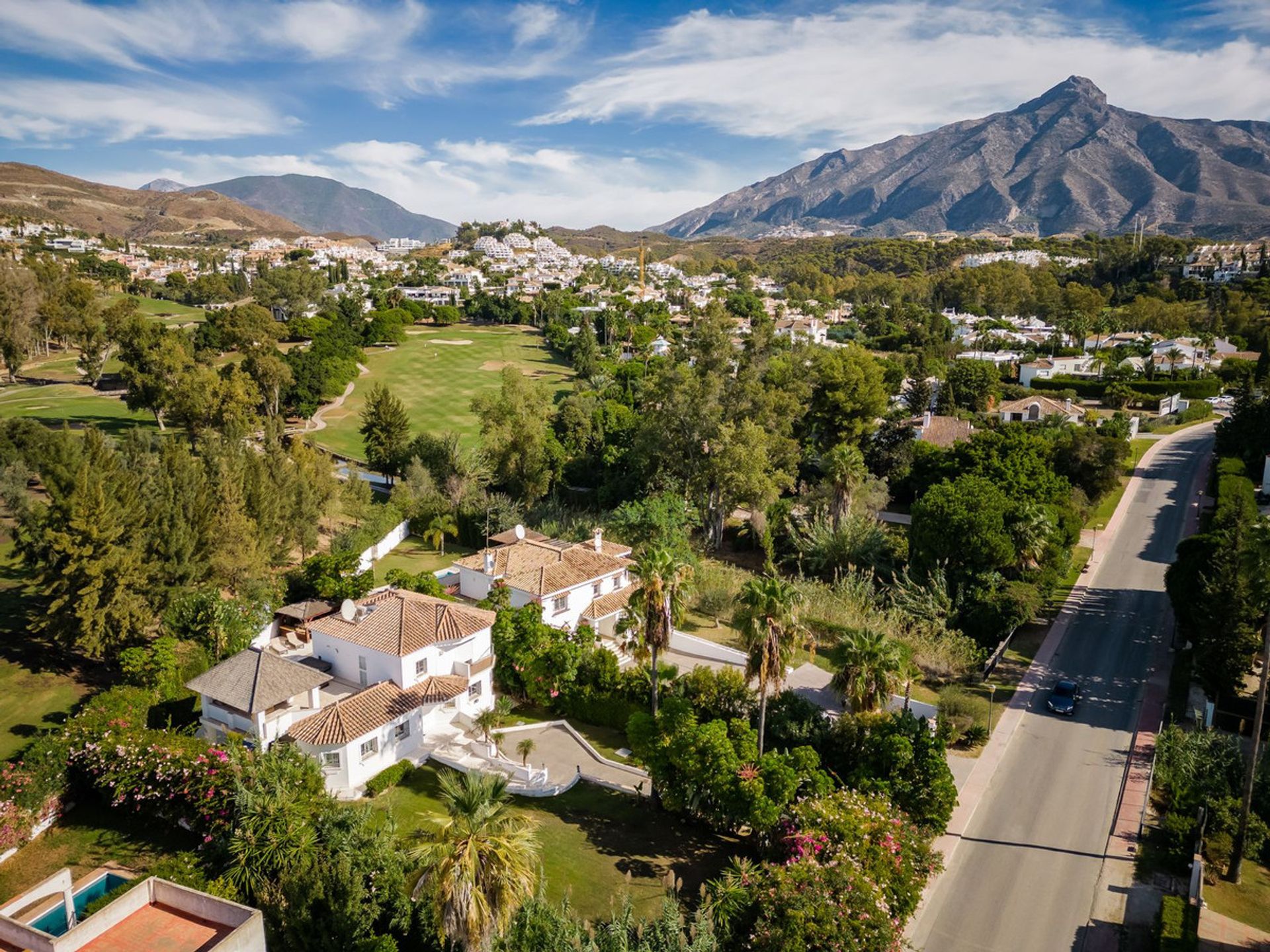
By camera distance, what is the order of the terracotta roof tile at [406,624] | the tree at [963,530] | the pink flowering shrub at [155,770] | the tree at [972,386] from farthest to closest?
1. the tree at [972,386]
2. the tree at [963,530]
3. the terracotta roof tile at [406,624]
4. the pink flowering shrub at [155,770]

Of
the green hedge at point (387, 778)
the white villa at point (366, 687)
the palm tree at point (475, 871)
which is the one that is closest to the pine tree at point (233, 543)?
the white villa at point (366, 687)

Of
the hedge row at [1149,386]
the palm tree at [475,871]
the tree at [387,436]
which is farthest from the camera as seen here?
the hedge row at [1149,386]

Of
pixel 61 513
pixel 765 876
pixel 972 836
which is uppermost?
pixel 61 513

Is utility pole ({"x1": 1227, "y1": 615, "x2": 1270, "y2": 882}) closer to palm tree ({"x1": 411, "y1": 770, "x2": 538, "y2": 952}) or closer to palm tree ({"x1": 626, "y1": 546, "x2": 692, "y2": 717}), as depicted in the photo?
palm tree ({"x1": 626, "y1": 546, "x2": 692, "y2": 717})

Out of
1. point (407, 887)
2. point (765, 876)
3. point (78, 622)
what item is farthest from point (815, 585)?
point (78, 622)

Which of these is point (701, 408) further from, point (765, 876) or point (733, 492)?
point (765, 876)

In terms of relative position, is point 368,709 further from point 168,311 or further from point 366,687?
point 168,311

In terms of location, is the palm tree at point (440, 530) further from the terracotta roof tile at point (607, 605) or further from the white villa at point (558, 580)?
the terracotta roof tile at point (607, 605)
